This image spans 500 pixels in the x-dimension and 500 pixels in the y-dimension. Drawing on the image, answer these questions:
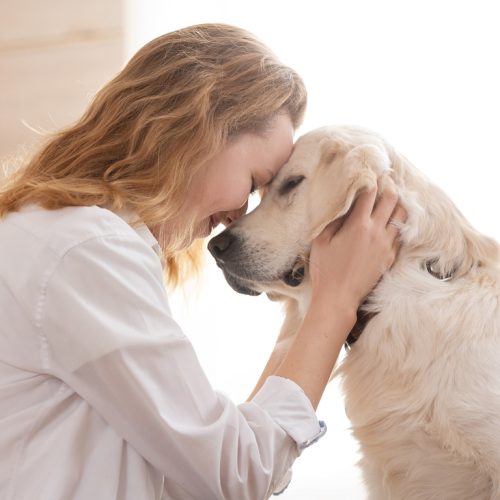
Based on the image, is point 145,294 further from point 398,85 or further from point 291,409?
point 398,85

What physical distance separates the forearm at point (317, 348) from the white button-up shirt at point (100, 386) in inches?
4.7

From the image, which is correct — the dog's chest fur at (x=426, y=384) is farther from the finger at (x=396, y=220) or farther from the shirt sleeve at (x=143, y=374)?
the shirt sleeve at (x=143, y=374)

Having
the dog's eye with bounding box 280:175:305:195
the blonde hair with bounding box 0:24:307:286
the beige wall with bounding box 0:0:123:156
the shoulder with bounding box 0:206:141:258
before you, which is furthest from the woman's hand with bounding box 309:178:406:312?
the beige wall with bounding box 0:0:123:156

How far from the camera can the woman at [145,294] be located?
71 centimetres

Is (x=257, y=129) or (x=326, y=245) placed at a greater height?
(x=257, y=129)

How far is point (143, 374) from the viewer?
708 mm

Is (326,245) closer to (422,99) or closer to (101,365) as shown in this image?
(101,365)

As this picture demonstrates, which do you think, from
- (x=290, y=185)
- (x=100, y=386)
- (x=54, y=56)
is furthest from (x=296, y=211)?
(x=54, y=56)

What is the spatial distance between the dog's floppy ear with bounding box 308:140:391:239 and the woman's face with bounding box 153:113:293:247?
11 cm

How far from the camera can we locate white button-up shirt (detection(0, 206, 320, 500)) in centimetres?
70

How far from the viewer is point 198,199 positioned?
1.05 metres

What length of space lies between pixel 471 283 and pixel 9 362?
847 mm

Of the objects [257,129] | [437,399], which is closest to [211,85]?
[257,129]

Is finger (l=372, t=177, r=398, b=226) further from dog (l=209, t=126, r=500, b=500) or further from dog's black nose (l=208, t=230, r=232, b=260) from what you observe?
dog's black nose (l=208, t=230, r=232, b=260)
